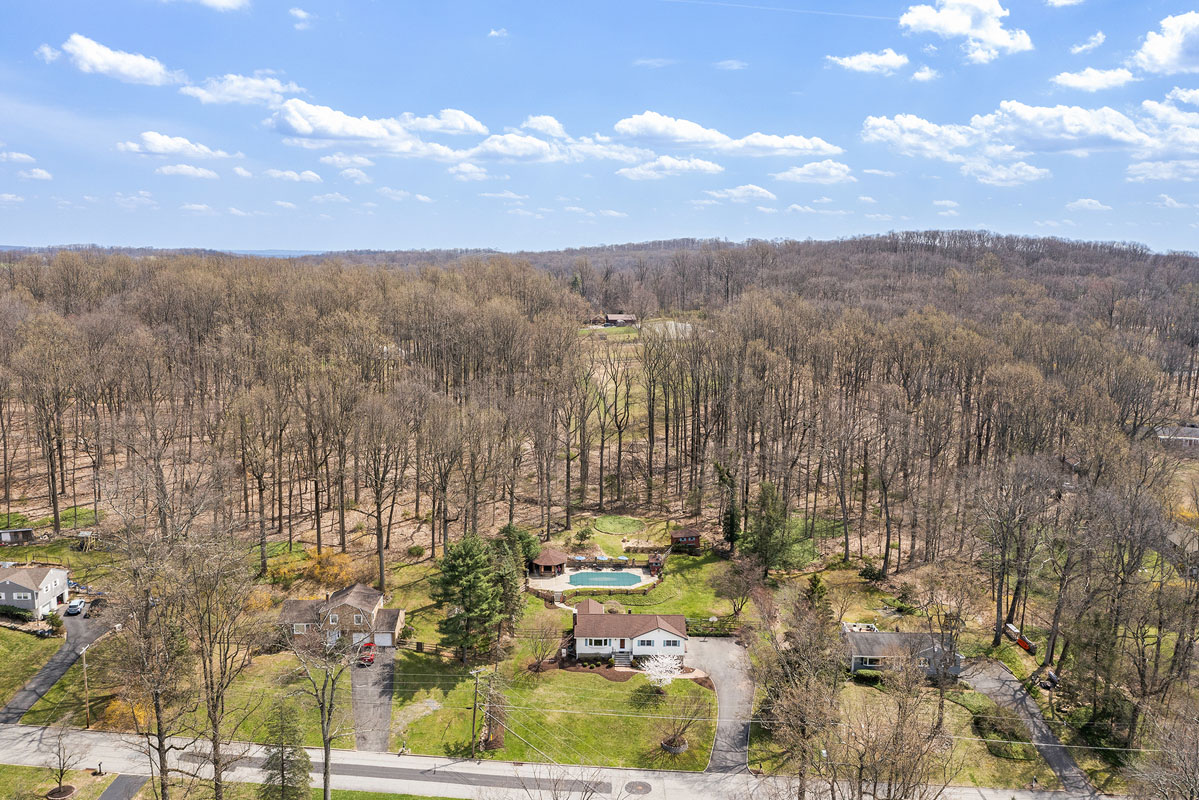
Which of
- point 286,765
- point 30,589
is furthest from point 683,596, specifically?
point 30,589

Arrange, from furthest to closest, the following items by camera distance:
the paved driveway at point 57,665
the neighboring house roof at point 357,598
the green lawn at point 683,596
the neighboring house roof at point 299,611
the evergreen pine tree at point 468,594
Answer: the green lawn at point 683,596 → the neighboring house roof at point 357,598 → the neighboring house roof at point 299,611 → the evergreen pine tree at point 468,594 → the paved driveway at point 57,665

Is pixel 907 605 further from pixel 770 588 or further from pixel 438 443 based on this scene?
pixel 438 443

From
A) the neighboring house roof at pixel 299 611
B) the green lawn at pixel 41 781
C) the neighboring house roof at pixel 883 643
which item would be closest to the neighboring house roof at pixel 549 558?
the neighboring house roof at pixel 299 611

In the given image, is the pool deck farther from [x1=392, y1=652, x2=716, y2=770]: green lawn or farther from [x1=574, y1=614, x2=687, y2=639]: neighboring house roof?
[x1=392, y1=652, x2=716, y2=770]: green lawn

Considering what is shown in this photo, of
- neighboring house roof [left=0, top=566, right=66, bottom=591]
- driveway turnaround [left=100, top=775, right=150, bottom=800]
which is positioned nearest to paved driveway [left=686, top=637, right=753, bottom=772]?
driveway turnaround [left=100, top=775, right=150, bottom=800]

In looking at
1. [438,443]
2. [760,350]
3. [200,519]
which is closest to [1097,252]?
[760,350]

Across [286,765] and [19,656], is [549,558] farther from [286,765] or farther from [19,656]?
[19,656]

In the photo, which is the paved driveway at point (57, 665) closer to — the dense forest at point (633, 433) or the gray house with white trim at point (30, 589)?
the gray house with white trim at point (30, 589)
